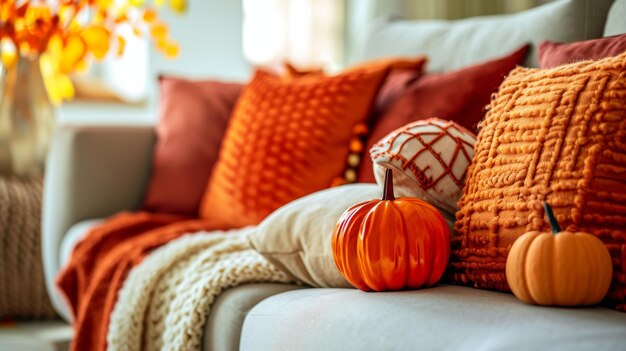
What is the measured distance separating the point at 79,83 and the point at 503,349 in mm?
3802

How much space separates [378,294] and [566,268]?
0.26 m

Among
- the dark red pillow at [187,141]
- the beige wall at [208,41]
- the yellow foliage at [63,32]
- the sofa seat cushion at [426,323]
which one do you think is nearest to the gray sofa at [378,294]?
the sofa seat cushion at [426,323]

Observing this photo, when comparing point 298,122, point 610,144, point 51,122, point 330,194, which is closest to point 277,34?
point 51,122

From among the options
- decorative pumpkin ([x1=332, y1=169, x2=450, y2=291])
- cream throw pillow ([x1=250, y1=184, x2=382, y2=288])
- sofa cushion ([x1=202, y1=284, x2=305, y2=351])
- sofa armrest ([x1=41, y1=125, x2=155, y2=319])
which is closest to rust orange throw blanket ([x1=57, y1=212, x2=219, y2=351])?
sofa armrest ([x1=41, y1=125, x2=155, y2=319])

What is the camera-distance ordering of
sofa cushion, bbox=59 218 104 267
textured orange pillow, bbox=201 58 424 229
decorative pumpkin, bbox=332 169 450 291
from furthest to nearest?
sofa cushion, bbox=59 218 104 267 < textured orange pillow, bbox=201 58 424 229 < decorative pumpkin, bbox=332 169 450 291

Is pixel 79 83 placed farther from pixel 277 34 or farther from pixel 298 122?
pixel 298 122

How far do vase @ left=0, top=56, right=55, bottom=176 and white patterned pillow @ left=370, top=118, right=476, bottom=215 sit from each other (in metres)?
1.40

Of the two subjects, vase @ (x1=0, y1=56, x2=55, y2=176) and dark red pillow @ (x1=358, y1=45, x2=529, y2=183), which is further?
vase @ (x1=0, y1=56, x2=55, y2=176)

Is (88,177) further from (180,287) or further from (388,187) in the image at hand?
(388,187)

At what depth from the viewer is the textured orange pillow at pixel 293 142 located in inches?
71.0

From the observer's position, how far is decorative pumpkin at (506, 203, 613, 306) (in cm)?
90

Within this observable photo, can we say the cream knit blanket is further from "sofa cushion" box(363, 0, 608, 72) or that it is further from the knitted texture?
the knitted texture

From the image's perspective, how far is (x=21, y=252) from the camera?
2303mm

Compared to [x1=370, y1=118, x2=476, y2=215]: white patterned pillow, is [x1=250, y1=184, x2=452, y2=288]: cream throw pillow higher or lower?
lower
